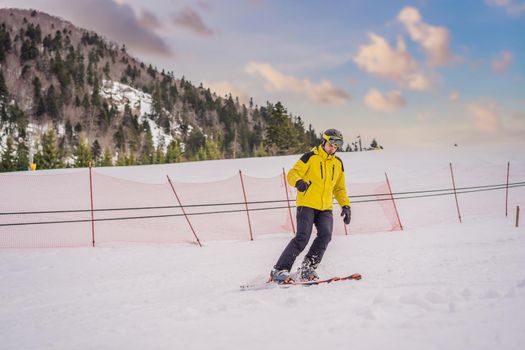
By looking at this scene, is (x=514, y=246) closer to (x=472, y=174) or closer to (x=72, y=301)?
(x=72, y=301)

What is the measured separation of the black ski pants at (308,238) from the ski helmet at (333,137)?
2.84 feet

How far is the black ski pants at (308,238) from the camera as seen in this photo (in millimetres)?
4812

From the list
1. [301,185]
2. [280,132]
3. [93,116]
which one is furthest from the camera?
[93,116]

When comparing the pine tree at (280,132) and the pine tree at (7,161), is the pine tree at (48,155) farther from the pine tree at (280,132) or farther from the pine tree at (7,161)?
the pine tree at (280,132)

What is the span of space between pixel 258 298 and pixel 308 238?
3.80 ft

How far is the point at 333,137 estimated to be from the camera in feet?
16.1

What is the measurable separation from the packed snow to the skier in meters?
0.52

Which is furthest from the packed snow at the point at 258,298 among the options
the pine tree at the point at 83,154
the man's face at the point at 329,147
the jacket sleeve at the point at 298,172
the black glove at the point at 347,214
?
the pine tree at the point at 83,154

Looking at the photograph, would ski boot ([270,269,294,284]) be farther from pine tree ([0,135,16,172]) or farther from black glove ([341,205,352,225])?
pine tree ([0,135,16,172])

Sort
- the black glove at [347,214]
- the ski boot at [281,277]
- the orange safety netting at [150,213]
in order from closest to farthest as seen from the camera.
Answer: the ski boot at [281,277]
the black glove at [347,214]
the orange safety netting at [150,213]

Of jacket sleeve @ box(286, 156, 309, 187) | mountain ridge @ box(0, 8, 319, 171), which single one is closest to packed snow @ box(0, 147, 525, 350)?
jacket sleeve @ box(286, 156, 309, 187)

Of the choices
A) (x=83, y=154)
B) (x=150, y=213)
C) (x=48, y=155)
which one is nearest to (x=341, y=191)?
(x=150, y=213)

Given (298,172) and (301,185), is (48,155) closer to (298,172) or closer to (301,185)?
(298,172)

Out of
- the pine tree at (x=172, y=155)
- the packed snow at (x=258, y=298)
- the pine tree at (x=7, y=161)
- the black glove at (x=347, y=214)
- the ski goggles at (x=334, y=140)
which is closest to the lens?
the packed snow at (x=258, y=298)
